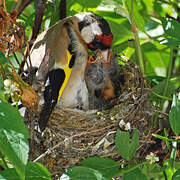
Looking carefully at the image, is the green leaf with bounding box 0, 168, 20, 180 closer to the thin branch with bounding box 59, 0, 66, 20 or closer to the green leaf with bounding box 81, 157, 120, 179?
the green leaf with bounding box 81, 157, 120, 179

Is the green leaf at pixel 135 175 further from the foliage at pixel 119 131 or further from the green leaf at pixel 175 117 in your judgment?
the green leaf at pixel 175 117

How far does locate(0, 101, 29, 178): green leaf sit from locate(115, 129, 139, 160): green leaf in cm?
47

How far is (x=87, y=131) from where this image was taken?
7.03ft

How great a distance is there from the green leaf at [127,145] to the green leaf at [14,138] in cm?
47

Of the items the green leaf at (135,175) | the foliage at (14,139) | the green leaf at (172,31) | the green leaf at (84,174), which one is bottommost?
the green leaf at (135,175)

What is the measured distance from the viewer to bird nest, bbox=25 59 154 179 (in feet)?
6.69

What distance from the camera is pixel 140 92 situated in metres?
2.36

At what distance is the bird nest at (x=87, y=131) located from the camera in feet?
6.69

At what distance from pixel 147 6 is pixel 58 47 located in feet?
3.92

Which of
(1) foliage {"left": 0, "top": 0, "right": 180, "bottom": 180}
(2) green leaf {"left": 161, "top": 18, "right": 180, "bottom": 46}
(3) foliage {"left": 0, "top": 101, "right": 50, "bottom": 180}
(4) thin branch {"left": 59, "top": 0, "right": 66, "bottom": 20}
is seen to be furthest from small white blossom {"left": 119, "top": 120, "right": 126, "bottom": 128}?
(3) foliage {"left": 0, "top": 101, "right": 50, "bottom": 180}

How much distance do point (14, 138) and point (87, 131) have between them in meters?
1.03

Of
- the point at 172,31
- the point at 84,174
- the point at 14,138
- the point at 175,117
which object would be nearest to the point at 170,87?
the point at 172,31

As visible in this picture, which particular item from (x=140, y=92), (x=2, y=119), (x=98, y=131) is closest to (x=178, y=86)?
(x=140, y=92)

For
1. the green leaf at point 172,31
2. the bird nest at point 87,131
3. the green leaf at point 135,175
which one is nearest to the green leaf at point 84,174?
the green leaf at point 135,175
